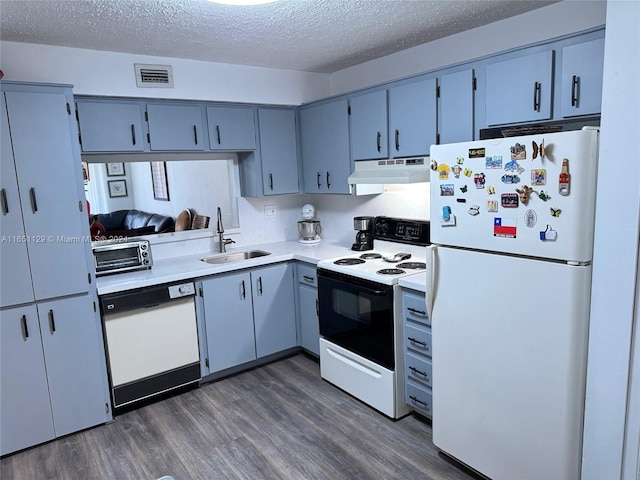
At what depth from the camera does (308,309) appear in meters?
3.52

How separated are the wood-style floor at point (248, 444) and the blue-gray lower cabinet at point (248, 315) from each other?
1.10 feet

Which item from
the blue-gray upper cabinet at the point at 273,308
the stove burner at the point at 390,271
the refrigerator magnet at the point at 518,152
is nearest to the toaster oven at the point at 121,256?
the blue-gray upper cabinet at the point at 273,308

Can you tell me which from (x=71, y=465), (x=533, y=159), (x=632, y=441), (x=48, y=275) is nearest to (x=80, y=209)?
(x=48, y=275)

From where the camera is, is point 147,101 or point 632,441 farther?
point 147,101

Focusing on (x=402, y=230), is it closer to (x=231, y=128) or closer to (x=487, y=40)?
(x=487, y=40)

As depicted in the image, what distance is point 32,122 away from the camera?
243cm

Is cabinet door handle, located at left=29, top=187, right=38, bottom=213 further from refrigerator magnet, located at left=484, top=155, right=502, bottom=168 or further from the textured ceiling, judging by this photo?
refrigerator magnet, located at left=484, top=155, right=502, bottom=168

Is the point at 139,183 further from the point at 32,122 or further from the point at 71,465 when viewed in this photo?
the point at 71,465

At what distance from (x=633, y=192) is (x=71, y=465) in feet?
9.90

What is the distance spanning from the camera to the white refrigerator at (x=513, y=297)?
1.69 m

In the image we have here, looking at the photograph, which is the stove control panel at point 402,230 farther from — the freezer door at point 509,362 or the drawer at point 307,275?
the freezer door at point 509,362

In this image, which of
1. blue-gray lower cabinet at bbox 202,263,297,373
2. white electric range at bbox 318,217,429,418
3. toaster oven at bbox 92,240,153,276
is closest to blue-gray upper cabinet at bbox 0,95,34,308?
toaster oven at bbox 92,240,153,276

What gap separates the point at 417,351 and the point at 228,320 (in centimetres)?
146

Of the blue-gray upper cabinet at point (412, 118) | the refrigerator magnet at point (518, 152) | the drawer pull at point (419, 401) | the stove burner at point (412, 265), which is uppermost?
the blue-gray upper cabinet at point (412, 118)
